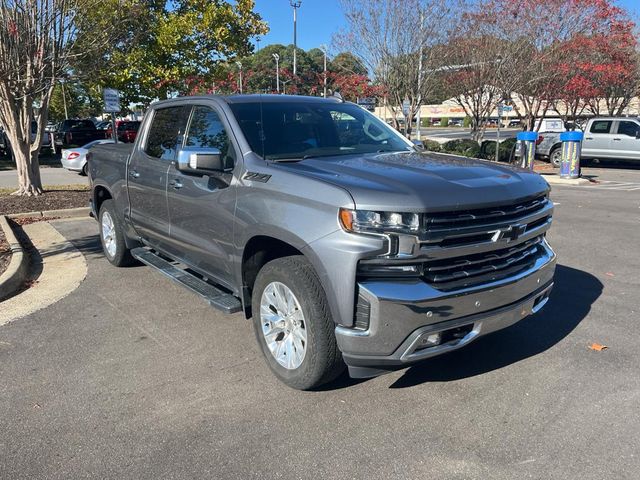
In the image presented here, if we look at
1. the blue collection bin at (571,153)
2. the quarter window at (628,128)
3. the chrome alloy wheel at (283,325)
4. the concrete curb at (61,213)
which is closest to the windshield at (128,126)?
the concrete curb at (61,213)

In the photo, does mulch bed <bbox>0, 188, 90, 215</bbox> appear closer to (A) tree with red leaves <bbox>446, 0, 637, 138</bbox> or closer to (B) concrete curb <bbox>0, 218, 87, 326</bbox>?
(B) concrete curb <bbox>0, 218, 87, 326</bbox>

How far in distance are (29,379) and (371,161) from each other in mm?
2860

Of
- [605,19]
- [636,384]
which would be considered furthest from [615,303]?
[605,19]

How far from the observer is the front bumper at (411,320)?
2879mm

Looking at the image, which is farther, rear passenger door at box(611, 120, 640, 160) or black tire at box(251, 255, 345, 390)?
rear passenger door at box(611, 120, 640, 160)

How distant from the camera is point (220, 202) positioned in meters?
3.99

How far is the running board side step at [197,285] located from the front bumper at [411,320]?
3.99 ft

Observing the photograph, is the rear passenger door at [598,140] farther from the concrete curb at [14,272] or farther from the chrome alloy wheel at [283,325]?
the chrome alloy wheel at [283,325]

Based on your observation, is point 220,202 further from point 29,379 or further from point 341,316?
point 29,379

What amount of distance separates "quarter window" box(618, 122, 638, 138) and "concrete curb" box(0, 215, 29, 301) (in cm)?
2026

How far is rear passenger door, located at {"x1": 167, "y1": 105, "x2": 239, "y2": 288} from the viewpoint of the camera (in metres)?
3.96

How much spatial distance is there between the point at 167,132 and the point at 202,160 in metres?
1.59

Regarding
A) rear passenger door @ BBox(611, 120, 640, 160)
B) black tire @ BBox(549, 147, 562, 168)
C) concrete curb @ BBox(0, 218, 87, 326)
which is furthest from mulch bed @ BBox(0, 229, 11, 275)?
rear passenger door @ BBox(611, 120, 640, 160)

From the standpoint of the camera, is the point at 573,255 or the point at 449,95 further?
the point at 449,95
